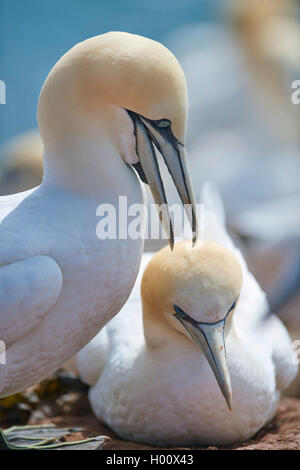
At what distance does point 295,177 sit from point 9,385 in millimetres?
4151

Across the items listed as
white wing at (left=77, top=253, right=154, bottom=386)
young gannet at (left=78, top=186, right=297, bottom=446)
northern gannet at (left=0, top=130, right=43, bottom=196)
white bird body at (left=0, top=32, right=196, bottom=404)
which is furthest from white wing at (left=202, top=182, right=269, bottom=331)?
northern gannet at (left=0, top=130, right=43, bottom=196)

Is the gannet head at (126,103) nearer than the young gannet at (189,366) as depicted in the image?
Yes

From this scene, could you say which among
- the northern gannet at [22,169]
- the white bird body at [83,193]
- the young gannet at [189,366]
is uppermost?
the northern gannet at [22,169]

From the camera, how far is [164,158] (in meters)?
1.99

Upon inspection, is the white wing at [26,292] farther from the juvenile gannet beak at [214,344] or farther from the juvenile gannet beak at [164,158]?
the juvenile gannet beak at [214,344]

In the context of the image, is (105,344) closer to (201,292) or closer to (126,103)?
(201,292)

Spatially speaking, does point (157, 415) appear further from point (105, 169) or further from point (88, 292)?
point (105, 169)

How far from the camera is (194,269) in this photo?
7.74ft

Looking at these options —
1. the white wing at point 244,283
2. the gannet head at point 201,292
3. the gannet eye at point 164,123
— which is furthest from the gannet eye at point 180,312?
the gannet eye at point 164,123

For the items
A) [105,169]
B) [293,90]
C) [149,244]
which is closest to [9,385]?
[105,169]

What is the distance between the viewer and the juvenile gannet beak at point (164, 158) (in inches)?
77.2

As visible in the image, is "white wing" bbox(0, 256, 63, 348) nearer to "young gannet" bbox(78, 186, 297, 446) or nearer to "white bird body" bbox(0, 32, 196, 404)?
"white bird body" bbox(0, 32, 196, 404)

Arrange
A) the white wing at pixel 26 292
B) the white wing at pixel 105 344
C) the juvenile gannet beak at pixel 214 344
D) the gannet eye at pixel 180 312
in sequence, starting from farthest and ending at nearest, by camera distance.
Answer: the white wing at pixel 105 344 → the gannet eye at pixel 180 312 → the juvenile gannet beak at pixel 214 344 → the white wing at pixel 26 292

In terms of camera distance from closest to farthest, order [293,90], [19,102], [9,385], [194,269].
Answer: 1. [9,385]
2. [194,269]
3. [19,102]
4. [293,90]
